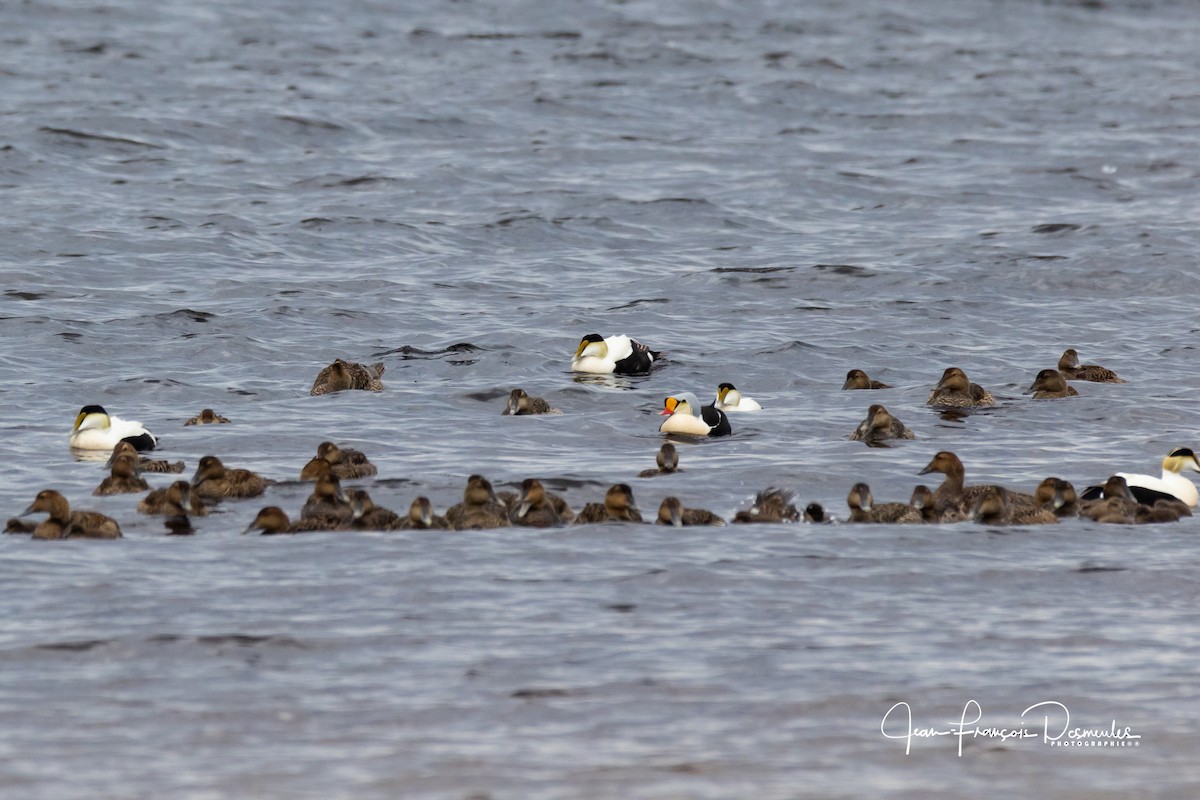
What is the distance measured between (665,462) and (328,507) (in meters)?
3.17

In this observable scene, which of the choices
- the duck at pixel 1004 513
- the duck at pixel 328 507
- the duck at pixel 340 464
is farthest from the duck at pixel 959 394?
the duck at pixel 328 507

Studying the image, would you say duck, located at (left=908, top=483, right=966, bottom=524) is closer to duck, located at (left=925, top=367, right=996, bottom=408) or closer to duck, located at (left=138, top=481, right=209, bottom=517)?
duck, located at (left=925, top=367, right=996, bottom=408)

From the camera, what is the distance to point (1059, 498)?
13.1m

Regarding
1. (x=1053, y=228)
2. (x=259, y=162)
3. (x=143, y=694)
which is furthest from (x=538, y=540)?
(x=259, y=162)

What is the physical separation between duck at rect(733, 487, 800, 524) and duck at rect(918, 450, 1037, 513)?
3.59 feet

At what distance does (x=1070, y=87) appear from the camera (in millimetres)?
42812

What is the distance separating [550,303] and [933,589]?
1291 cm

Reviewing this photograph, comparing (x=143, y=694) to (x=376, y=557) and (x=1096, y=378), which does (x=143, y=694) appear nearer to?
(x=376, y=557)

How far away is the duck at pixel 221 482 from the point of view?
13.5 m

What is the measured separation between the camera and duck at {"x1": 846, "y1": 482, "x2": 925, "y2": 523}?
13.0 m

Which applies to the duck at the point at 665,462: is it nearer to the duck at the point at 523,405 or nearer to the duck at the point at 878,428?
the duck at the point at 878,428

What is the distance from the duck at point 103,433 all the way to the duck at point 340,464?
5.95ft

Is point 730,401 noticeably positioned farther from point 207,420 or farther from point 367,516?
point 367,516

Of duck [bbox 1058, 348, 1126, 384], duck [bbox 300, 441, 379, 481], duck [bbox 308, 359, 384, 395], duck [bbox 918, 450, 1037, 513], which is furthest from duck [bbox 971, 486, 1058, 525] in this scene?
duck [bbox 308, 359, 384, 395]
